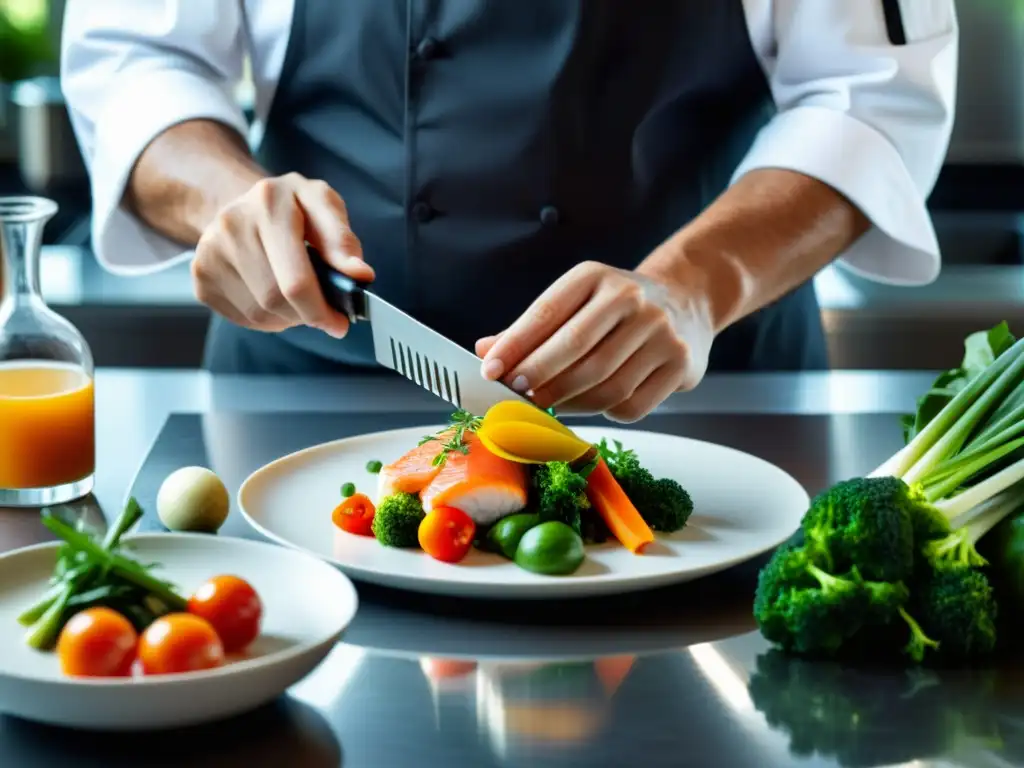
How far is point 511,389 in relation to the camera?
56.6 inches

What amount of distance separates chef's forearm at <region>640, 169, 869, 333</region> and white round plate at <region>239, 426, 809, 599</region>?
0.18m

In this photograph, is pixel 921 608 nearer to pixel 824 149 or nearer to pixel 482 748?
pixel 482 748

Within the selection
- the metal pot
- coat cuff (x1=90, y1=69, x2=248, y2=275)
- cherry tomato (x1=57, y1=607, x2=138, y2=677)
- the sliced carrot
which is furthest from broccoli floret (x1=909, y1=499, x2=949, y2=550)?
the metal pot

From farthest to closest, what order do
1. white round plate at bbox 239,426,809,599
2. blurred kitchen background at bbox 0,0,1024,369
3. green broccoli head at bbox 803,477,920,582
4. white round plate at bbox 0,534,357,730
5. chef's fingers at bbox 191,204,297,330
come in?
blurred kitchen background at bbox 0,0,1024,369 < chef's fingers at bbox 191,204,297,330 < white round plate at bbox 239,426,809,599 < green broccoli head at bbox 803,477,920,582 < white round plate at bbox 0,534,357,730

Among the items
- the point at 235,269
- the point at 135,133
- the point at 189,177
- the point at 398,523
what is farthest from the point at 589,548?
the point at 135,133

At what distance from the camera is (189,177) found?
1.85 metres

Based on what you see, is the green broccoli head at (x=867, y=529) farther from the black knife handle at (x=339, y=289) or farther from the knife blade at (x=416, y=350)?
the black knife handle at (x=339, y=289)

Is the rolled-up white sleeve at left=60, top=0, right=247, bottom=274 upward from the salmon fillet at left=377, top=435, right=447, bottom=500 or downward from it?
upward

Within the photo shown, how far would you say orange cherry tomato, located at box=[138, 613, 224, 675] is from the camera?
960mm

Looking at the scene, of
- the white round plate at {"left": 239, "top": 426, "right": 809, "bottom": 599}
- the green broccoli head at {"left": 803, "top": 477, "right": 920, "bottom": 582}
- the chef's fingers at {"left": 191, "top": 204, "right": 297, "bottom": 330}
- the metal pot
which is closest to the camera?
the green broccoli head at {"left": 803, "top": 477, "right": 920, "bottom": 582}

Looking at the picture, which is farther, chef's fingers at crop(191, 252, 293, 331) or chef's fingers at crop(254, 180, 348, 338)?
chef's fingers at crop(191, 252, 293, 331)

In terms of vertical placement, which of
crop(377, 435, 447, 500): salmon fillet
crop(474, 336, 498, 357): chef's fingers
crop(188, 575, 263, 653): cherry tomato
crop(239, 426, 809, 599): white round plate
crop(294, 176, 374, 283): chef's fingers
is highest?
crop(294, 176, 374, 283): chef's fingers

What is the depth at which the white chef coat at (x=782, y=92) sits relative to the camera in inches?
71.6

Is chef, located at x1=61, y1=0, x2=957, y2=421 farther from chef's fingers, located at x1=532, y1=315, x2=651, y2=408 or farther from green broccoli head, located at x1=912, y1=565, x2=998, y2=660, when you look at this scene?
green broccoli head, located at x1=912, y1=565, x2=998, y2=660
